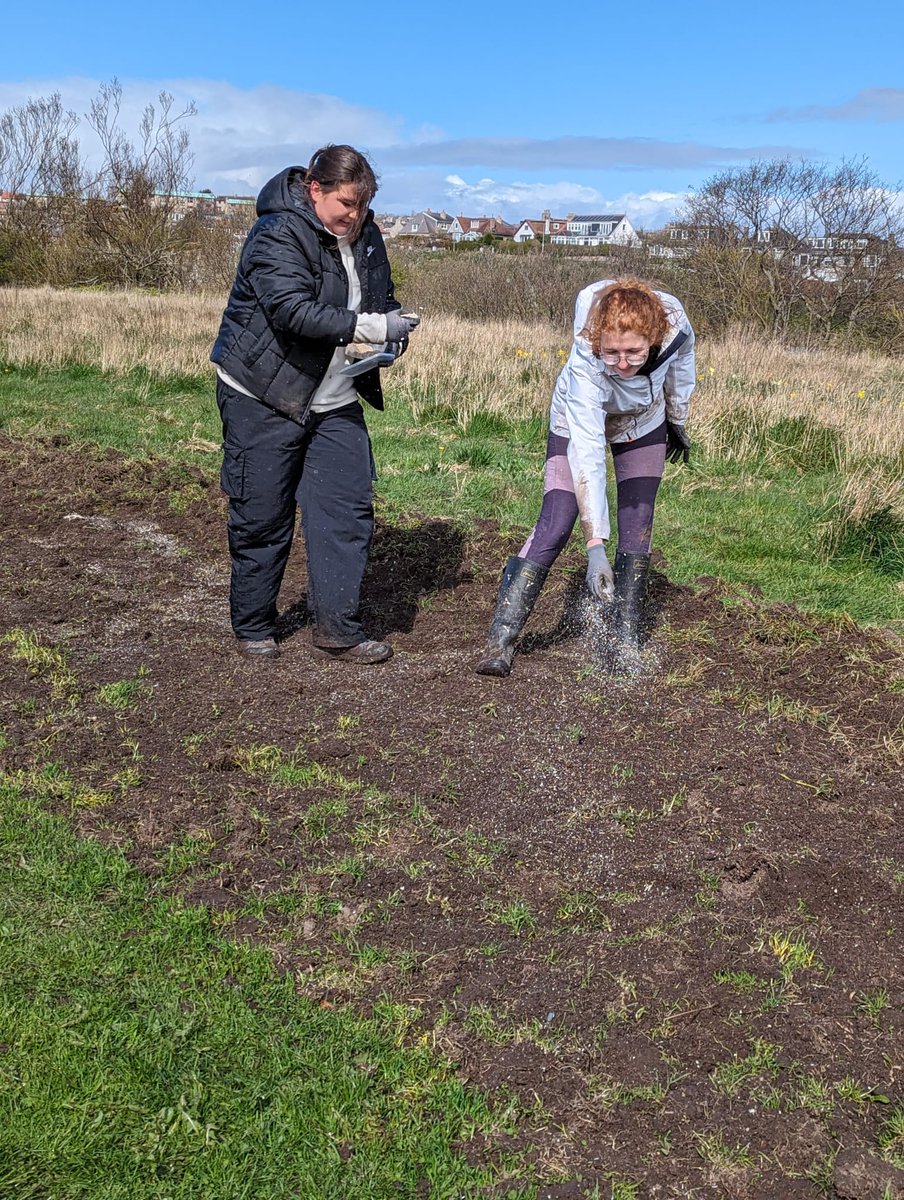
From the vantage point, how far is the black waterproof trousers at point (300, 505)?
427 centimetres

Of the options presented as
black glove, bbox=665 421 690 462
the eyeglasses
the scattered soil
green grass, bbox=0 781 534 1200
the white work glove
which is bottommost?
green grass, bbox=0 781 534 1200

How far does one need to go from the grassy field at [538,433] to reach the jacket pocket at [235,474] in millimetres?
2267

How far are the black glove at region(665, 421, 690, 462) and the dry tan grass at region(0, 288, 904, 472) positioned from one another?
136 inches

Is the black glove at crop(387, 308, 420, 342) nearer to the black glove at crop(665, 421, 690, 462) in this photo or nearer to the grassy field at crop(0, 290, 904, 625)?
the black glove at crop(665, 421, 690, 462)

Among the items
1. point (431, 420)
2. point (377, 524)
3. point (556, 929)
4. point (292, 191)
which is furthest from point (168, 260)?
point (556, 929)

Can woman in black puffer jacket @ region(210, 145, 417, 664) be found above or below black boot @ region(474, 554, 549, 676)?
above

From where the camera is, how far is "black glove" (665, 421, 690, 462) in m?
4.34

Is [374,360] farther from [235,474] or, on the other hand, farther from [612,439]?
[612,439]

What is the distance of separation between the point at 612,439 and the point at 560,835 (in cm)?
175

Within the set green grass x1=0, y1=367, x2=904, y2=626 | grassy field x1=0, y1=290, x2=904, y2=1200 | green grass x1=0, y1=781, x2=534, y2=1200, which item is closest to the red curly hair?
grassy field x1=0, y1=290, x2=904, y2=1200

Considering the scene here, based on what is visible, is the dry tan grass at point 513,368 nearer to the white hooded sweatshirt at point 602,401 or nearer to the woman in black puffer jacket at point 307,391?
the white hooded sweatshirt at point 602,401

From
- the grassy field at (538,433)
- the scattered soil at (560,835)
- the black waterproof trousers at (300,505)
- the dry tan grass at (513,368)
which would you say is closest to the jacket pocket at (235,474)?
the black waterproof trousers at (300,505)

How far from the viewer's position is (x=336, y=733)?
12.8 ft

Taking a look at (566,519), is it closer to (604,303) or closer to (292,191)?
(604,303)
